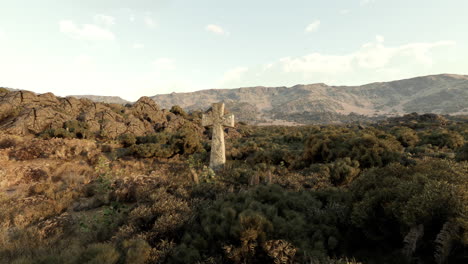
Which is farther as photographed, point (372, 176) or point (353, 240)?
point (372, 176)

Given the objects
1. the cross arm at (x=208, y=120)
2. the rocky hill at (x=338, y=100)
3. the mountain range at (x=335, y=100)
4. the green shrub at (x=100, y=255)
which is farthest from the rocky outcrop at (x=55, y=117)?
the rocky hill at (x=338, y=100)

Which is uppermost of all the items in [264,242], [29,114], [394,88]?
[394,88]

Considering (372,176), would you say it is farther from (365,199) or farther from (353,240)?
(353,240)

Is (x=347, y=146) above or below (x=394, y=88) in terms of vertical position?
below

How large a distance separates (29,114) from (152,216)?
1792 centimetres

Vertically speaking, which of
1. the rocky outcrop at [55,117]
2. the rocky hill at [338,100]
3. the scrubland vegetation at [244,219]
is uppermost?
the rocky hill at [338,100]

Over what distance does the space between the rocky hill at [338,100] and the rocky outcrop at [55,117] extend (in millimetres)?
52874

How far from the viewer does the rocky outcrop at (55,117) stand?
49.6 feet

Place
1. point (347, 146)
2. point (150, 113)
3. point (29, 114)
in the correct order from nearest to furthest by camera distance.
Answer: point (347, 146) < point (29, 114) < point (150, 113)

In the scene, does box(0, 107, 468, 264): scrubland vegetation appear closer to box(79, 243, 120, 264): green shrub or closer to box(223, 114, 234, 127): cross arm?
box(79, 243, 120, 264): green shrub

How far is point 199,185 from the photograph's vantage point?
6.67m

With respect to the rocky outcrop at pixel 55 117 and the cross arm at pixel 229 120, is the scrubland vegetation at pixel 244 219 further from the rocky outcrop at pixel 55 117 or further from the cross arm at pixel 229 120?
the rocky outcrop at pixel 55 117

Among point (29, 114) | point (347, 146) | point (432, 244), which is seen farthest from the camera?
point (29, 114)

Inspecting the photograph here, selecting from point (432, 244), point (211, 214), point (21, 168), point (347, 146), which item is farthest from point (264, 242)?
point (21, 168)
